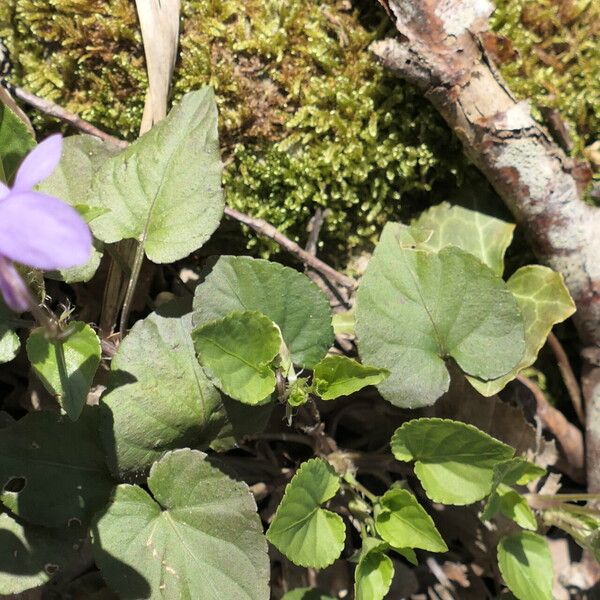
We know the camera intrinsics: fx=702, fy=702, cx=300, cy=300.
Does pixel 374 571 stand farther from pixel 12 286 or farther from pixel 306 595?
pixel 12 286

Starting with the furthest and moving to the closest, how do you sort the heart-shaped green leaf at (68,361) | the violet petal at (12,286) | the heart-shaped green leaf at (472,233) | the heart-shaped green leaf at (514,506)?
1. the heart-shaped green leaf at (472,233)
2. the heart-shaped green leaf at (514,506)
3. the heart-shaped green leaf at (68,361)
4. the violet petal at (12,286)

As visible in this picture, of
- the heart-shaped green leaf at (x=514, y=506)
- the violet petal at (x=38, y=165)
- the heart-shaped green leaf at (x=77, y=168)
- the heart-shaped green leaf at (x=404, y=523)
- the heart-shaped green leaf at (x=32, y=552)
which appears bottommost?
the heart-shaped green leaf at (x=32, y=552)

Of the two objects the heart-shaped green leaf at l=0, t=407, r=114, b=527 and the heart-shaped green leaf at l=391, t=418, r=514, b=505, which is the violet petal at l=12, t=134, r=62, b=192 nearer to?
the heart-shaped green leaf at l=0, t=407, r=114, b=527

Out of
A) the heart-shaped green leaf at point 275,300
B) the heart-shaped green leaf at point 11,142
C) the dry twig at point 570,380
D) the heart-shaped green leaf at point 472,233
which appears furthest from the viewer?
the dry twig at point 570,380

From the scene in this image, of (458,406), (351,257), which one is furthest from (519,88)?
(458,406)

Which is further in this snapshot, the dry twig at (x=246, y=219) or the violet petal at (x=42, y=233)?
the dry twig at (x=246, y=219)

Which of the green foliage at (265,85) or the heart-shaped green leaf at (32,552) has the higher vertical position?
the green foliage at (265,85)

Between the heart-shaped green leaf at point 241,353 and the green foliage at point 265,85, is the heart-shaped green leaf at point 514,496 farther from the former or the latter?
the green foliage at point 265,85

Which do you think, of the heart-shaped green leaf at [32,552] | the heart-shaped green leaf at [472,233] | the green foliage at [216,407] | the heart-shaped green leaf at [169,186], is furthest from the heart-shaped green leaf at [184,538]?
the heart-shaped green leaf at [472,233]

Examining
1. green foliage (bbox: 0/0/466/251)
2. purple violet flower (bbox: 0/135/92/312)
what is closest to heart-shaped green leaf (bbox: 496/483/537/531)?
green foliage (bbox: 0/0/466/251)
